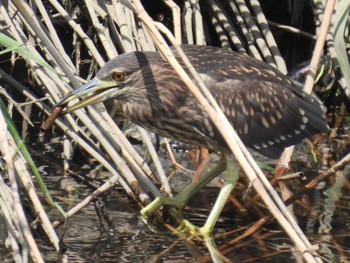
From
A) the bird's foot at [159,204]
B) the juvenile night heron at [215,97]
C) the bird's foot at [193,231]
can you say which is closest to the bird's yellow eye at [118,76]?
the juvenile night heron at [215,97]

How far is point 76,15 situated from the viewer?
6.50 m

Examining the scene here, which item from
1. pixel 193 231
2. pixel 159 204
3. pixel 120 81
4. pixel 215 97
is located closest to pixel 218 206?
pixel 193 231

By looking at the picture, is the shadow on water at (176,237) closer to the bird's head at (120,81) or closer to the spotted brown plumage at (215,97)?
the spotted brown plumage at (215,97)

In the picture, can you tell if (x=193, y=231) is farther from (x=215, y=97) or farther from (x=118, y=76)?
(x=118, y=76)

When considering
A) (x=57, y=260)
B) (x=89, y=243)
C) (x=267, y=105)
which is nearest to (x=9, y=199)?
(x=57, y=260)

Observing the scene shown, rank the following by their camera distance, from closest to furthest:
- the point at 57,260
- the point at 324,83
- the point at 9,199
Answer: the point at 9,199 → the point at 57,260 → the point at 324,83

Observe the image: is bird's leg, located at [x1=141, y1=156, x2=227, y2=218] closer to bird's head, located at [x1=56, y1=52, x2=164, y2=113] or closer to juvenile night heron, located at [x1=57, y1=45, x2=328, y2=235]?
juvenile night heron, located at [x1=57, y1=45, x2=328, y2=235]

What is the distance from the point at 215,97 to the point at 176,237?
795 mm

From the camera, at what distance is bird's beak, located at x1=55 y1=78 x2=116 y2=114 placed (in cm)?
461

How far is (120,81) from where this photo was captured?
16.1 ft

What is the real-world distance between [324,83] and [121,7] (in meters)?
2.05

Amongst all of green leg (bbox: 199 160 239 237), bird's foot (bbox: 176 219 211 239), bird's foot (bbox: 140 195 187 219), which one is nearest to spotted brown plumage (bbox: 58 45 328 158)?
green leg (bbox: 199 160 239 237)

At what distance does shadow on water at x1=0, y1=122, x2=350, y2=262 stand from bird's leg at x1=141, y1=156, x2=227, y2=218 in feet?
0.38

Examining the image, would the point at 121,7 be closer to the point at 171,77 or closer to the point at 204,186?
the point at 171,77
